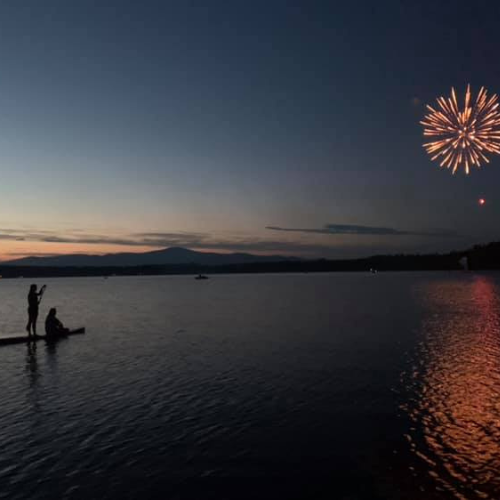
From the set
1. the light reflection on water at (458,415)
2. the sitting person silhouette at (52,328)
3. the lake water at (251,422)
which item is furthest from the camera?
the sitting person silhouette at (52,328)

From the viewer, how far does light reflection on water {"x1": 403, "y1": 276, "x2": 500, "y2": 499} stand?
14398 mm

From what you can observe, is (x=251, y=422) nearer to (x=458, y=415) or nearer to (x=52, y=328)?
(x=458, y=415)

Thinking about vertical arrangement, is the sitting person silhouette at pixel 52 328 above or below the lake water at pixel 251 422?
above

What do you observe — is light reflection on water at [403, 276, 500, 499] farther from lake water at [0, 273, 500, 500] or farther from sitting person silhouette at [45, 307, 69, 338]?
sitting person silhouette at [45, 307, 69, 338]

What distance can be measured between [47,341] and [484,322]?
5306 centimetres

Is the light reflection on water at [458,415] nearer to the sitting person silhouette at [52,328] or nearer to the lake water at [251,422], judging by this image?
the lake water at [251,422]

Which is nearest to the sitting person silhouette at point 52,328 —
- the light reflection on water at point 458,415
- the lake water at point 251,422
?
the lake water at point 251,422

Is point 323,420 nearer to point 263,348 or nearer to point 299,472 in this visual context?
point 299,472

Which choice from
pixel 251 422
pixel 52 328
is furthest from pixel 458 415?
pixel 52 328

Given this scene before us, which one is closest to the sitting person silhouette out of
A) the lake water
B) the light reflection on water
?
the lake water

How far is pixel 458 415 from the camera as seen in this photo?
20219 mm

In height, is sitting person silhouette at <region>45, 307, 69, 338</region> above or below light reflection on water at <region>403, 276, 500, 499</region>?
→ above

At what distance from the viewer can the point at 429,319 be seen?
63.1 m

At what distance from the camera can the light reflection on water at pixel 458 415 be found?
1440cm
